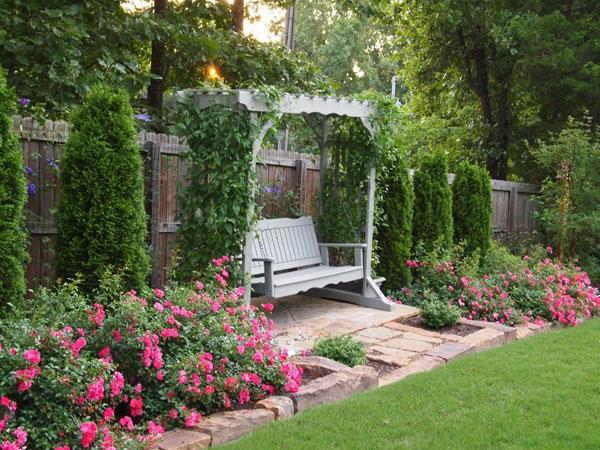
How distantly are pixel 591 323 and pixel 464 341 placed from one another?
2218 millimetres

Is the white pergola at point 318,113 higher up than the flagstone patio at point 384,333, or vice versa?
the white pergola at point 318,113

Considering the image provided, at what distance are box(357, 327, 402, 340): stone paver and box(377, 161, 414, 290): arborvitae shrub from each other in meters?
1.76

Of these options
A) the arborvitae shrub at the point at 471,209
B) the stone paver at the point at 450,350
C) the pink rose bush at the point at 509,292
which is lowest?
the stone paver at the point at 450,350

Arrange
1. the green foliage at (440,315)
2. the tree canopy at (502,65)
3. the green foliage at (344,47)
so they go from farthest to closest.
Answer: the green foliage at (344,47)
the tree canopy at (502,65)
the green foliage at (440,315)

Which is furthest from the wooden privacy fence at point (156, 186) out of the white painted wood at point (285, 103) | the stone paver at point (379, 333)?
the stone paver at point (379, 333)

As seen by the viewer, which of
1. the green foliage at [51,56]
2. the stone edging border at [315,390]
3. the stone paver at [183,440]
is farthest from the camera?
the green foliage at [51,56]

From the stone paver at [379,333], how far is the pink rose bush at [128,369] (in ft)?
5.98

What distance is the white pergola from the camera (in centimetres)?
591

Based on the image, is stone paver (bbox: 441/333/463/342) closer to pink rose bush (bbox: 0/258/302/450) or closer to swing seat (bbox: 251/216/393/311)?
swing seat (bbox: 251/216/393/311)

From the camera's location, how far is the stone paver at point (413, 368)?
4.98m

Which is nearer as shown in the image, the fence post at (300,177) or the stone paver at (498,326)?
the stone paver at (498,326)

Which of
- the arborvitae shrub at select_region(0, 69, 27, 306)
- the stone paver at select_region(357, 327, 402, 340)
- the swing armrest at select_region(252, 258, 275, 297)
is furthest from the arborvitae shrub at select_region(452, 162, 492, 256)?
the arborvitae shrub at select_region(0, 69, 27, 306)

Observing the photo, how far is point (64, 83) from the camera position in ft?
23.0

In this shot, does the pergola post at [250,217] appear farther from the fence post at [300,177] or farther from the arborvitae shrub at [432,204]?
the arborvitae shrub at [432,204]
